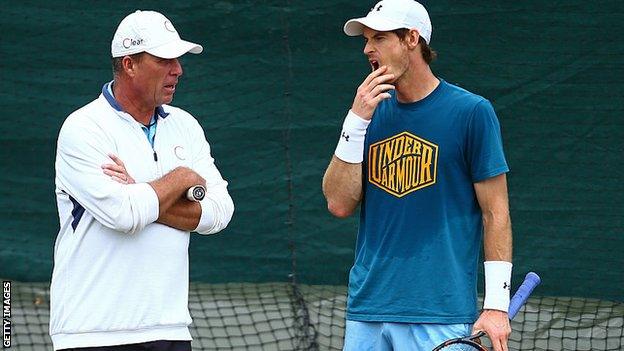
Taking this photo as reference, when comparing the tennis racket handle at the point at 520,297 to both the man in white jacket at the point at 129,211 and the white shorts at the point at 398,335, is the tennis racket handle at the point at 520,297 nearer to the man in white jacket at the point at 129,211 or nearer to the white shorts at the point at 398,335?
the white shorts at the point at 398,335

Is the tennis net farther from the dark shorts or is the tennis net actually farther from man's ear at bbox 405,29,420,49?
man's ear at bbox 405,29,420,49

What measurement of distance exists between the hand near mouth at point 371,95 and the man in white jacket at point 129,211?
2.16 ft

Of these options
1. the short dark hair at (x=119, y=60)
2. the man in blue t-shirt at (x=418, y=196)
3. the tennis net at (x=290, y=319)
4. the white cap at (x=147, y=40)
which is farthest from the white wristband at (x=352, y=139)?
the tennis net at (x=290, y=319)

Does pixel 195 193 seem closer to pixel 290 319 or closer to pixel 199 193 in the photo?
pixel 199 193

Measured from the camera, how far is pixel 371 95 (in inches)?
169

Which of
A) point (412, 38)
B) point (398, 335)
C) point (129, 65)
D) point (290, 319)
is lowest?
point (290, 319)

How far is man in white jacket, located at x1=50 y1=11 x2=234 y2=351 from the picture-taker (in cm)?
425

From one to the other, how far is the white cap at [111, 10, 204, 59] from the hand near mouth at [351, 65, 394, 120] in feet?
2.16

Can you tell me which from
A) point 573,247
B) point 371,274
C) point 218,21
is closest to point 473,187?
point 371,274

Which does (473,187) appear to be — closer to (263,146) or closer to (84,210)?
(84,210)

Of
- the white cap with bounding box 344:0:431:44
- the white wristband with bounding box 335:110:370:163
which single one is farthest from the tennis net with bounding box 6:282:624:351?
the white cap with bounding box 344:0:431:44

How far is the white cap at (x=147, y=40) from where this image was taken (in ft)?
14.6

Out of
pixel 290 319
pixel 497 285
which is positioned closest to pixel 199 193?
pixel 497 285

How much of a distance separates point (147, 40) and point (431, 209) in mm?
1193
